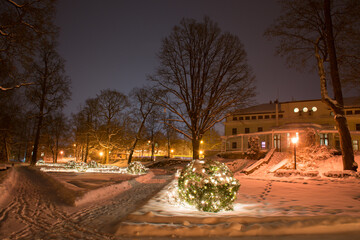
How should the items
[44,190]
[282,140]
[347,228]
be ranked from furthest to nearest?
[282,140], [44,190], [347,228]

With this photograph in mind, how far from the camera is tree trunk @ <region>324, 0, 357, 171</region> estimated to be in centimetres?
1519

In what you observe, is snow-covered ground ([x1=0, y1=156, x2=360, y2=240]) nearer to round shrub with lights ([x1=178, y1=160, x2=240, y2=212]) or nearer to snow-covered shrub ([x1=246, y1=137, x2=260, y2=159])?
round shrub with lights ([x1=178, y1=160, x2=240, y2=212])

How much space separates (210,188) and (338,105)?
13.8 m

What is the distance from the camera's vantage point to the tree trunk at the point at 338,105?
49.8 feet

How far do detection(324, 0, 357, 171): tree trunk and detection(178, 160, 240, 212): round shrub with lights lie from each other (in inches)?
501

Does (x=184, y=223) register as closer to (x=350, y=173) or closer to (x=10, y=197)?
(x=10, y=197)

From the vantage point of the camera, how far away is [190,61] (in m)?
19.1

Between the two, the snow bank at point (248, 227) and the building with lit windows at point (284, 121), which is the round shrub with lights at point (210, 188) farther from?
the building with lit windows at point (284, 121)

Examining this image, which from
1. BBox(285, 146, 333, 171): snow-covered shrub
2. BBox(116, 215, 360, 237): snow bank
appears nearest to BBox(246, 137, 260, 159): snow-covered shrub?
BBox(285, 146, 333, 171): snow-covered shrub

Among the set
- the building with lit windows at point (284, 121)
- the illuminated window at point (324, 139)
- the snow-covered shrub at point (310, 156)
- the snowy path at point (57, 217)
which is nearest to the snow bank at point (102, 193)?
the snowy path at point (57, 217)

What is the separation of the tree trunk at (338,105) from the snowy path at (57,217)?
1409cm

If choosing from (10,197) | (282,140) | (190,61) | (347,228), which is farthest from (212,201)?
(282,140)

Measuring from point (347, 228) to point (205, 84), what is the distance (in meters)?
15.1

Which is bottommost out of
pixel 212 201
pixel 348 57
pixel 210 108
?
pixel 212 201
